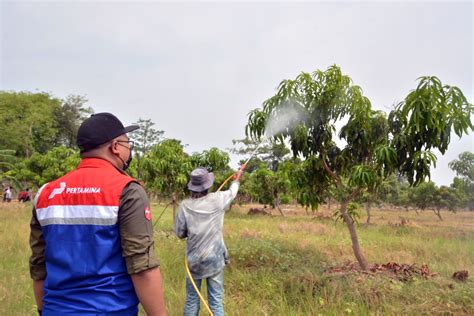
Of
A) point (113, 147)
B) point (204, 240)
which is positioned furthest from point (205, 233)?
point (113, 147)

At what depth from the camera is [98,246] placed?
1662mm

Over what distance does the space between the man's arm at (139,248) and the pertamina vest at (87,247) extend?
1.6 inches

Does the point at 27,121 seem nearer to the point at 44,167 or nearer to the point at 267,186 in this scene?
the point at 44,167

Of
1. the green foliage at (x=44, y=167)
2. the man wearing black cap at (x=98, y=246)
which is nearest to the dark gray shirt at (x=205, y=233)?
the man wearing black cap at (x=98, y=246)

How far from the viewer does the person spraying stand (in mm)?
3697

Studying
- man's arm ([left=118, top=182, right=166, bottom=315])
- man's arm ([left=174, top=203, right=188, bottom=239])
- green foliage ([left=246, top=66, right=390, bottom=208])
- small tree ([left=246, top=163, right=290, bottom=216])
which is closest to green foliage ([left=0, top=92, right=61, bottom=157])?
small tree ([left=246, top=163, right=290, bottom=216])

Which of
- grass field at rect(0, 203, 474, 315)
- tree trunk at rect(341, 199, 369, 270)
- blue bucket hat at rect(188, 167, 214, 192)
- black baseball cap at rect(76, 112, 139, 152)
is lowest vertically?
grass field at rect(0, 203, 474, 315)

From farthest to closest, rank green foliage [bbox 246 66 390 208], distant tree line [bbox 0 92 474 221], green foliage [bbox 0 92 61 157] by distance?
1. green foliage [bbox 0 92 61 157]
2. distant tree line [bbox 0 92 474 221]
3. green foliage [bbox 246 66 390 208]

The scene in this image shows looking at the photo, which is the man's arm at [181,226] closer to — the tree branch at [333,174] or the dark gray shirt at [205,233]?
the dark gray shirt at [205,233]

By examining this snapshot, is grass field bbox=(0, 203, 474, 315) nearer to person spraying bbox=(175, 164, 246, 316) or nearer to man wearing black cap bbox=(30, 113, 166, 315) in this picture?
person spraying bbox=(175, 164, 246, 316)

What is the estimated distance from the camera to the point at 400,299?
14.9 feet

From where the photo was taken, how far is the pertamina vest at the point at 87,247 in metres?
1.66

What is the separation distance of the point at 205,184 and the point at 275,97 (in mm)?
3062

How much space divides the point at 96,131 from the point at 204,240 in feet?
6.89
